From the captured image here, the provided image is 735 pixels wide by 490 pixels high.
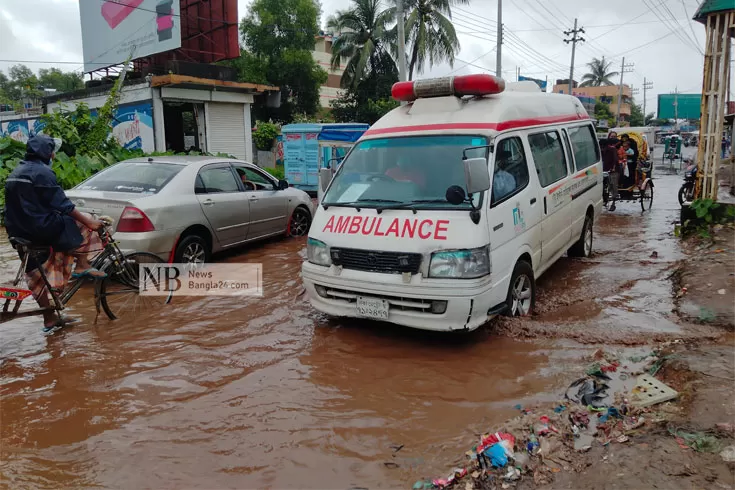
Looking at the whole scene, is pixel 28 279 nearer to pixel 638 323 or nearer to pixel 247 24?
pixel 638 323

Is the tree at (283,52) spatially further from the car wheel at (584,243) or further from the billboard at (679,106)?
the billboard at (679,106)

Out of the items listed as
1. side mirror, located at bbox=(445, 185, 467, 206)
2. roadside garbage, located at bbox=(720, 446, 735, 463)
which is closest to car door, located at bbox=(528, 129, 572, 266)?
side mirror, located at bbox=(445, 185, 467, 206)

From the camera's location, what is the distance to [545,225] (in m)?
6.08

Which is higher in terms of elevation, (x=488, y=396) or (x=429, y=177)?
(x=429, y=177)

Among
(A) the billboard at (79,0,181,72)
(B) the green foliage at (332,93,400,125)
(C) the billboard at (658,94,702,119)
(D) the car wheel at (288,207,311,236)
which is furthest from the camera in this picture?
(C) the billboard at (658,94,702,119)

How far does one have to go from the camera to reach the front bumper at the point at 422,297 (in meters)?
4.55

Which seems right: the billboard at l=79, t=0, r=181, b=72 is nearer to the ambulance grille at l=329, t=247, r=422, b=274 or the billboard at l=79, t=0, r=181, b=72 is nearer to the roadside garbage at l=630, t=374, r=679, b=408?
the ambulance grille at l=329, t=247, r=422, b=274

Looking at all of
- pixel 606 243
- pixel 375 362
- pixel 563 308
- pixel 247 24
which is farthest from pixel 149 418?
pixel 247 24

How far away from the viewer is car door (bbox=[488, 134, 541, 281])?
488 centimetres

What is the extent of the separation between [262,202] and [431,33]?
76.8ft

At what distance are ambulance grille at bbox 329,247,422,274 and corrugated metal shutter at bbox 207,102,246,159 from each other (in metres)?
15.2

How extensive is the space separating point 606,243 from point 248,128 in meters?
14.5

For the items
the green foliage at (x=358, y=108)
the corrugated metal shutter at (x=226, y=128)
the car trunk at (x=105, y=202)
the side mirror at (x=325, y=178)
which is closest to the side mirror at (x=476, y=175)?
the side mirror at (x=325, y=178)

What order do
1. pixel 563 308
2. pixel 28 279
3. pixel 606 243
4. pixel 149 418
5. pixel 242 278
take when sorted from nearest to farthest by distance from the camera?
pixel 149 418, pixel 28 279, pixel 563 308, pixel 242 278, pixel 606 243
